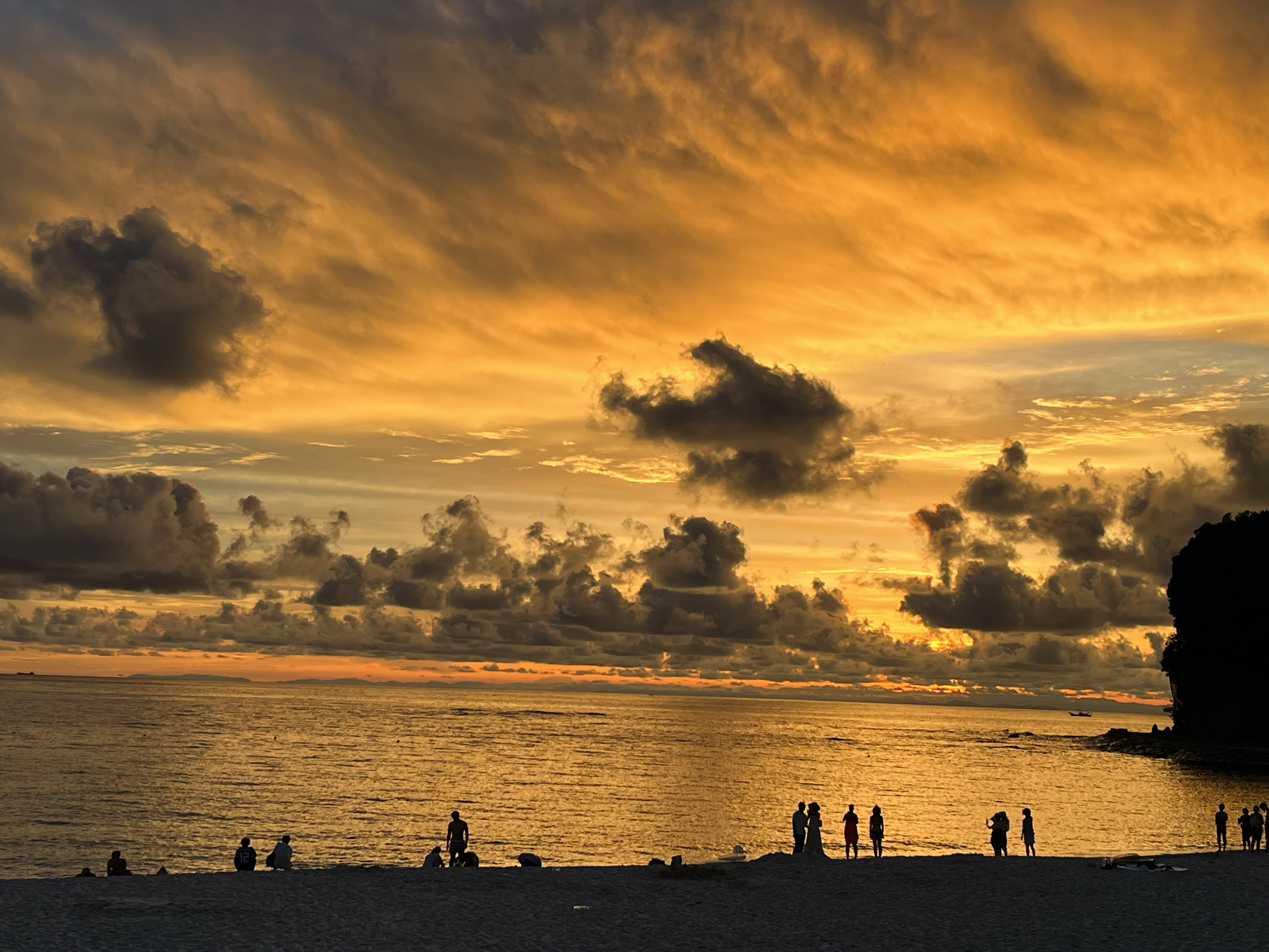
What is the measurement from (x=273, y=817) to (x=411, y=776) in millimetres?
33391

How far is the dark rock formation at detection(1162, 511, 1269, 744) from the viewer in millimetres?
121938

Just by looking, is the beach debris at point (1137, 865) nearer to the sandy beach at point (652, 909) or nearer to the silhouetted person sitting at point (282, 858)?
the sandy beach at point (652, 909)

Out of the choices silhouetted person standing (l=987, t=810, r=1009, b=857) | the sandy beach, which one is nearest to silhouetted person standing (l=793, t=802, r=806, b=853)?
the sandy beach

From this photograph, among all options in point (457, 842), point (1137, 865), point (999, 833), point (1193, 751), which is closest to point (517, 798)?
point (457, 842)

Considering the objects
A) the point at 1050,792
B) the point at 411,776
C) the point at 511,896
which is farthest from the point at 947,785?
the point at 511,896

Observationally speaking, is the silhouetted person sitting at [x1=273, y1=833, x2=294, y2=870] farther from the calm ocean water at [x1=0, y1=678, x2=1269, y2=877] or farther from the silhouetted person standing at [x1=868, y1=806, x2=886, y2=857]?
the silhouetted person standing at [x1=868, y1=806, x2=886, y2=857]

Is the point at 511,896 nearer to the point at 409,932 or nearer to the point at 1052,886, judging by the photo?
the point at 409,932

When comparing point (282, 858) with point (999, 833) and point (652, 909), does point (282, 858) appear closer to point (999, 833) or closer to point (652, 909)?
point (652, 909)

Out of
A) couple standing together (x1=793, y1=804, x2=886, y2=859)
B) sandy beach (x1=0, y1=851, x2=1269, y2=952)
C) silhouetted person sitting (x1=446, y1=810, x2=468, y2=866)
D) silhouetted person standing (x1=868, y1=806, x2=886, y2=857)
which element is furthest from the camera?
silhouetted person standing (x1=868, y1=806, x2=886, y2=857)

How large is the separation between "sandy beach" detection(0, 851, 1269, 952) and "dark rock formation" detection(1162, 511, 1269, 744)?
9946 centimetres

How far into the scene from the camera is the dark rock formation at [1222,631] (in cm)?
12194

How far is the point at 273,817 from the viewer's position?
6756 centimetres

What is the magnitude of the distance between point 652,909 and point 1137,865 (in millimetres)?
19855

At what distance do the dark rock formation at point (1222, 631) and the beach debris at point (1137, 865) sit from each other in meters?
98.6
